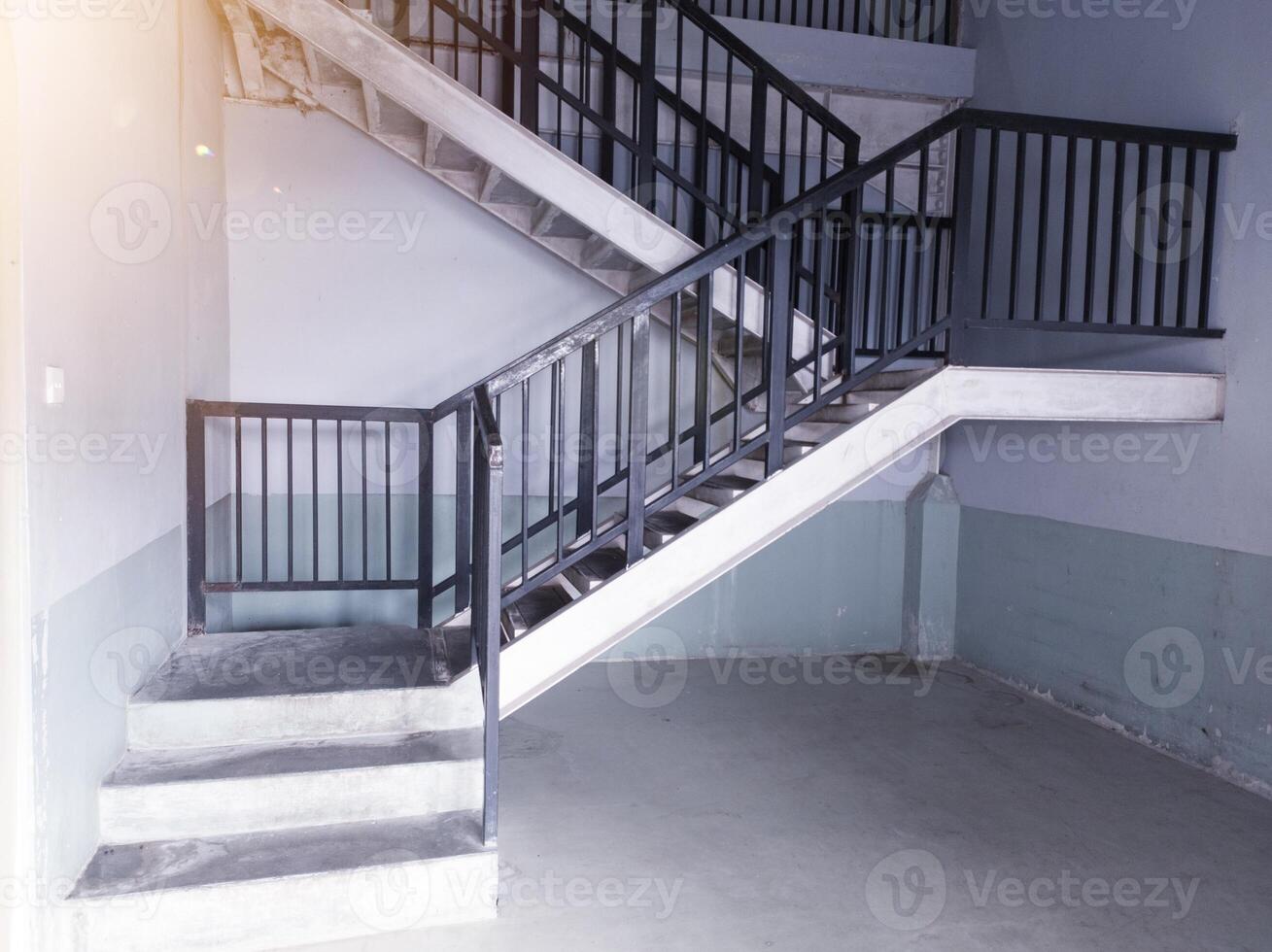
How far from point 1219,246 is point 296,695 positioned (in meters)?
4.37

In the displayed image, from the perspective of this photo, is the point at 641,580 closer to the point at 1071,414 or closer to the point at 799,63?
the point at 1071,414

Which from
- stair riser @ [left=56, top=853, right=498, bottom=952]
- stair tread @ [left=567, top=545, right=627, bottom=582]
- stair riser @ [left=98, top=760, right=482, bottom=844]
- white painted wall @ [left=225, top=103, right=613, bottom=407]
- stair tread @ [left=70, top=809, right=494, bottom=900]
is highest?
white painted wall @ [left=225, top=103, right=613, bottom=407]

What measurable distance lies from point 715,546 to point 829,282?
2.53 m

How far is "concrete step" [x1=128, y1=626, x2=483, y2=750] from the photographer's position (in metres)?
3.01

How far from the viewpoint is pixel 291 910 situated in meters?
2.55

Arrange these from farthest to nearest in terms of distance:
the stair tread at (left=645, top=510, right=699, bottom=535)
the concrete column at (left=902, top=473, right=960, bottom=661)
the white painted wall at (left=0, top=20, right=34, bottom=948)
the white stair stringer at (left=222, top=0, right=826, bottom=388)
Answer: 1. the concrete column at (left=902, top=473, right=960, bottom=661)
2. the white stair stringer at (left=222, top=0, right=826, bottom=388)
3. the stair tread at (left=645, top=510, right=699, bottom=535)
4. the white painted wall at (left=0, top=20, right=34, bottom=948)

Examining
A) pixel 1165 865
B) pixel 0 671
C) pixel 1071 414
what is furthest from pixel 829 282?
pixel 0 671

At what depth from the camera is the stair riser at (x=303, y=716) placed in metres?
2.98

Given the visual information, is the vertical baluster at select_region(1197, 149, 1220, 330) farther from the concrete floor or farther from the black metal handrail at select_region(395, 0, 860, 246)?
the concrete floor

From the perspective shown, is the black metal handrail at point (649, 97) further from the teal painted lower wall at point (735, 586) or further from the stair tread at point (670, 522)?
the teal painted lower wall at point (735, 586)

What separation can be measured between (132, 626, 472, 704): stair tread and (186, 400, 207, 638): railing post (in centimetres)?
12

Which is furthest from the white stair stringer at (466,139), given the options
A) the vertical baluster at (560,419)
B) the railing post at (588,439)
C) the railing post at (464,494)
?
the railing post at (464,494)

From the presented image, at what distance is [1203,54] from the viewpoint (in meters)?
4.07

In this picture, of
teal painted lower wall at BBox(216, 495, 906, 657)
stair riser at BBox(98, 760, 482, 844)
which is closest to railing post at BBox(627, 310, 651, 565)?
stair riser at BBox(98, 760, 482, 844)
